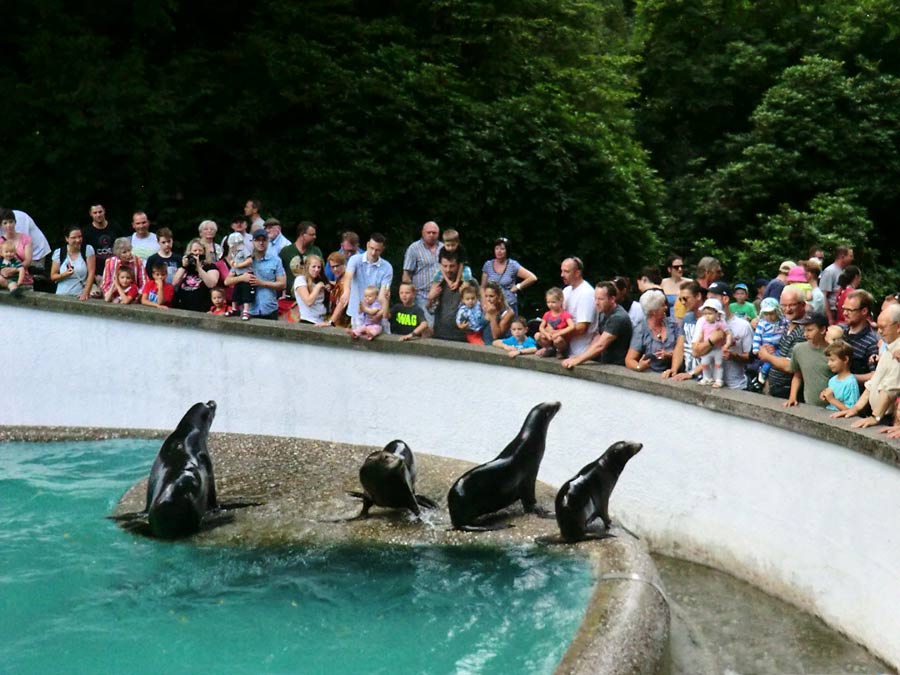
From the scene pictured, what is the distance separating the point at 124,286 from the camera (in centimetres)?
1298

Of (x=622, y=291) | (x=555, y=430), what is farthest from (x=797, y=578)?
(x=622, y=291)

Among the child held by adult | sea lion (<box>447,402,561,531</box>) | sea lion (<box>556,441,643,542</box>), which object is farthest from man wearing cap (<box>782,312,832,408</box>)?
the child held by adult

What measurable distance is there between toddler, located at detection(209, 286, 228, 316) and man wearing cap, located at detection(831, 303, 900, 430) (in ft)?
21.2

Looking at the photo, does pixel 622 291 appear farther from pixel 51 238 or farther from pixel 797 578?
pixel 51 238

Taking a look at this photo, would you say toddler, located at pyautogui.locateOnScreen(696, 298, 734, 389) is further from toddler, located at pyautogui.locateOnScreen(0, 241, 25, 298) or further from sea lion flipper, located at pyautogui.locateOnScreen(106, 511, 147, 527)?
toddler, located at pyautogui.locateOnScreen(0, 241, 25, 298)

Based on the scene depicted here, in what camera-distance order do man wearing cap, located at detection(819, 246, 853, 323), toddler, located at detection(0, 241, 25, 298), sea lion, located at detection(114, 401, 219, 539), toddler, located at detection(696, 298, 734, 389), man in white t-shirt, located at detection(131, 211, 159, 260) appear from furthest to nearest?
1. man wearing cap, located at detection(819, 246, 853, 323)
2. man in white t-shirt, located at detection(131, 211, 159, 260)
3. toddler, located at detection(0, 241, 25, 298)
4. toddler, located at detection(696, 298, 734, 389)
5. sea lion, located at detection(114, 401, 219, 539)

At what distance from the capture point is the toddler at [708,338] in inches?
396

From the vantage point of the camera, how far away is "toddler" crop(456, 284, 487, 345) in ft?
38.9

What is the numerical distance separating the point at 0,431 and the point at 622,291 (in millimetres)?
6089

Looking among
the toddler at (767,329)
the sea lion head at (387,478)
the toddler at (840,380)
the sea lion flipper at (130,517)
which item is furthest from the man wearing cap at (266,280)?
the toddler at (840,380)

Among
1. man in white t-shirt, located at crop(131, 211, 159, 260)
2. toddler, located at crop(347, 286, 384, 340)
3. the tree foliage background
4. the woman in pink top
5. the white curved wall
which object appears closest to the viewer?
the white curved wall

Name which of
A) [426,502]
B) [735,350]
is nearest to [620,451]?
[426,502]

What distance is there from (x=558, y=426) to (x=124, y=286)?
15.8ft

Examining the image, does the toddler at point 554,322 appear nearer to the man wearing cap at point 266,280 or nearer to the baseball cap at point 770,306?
the baseball cap at point 770,306
